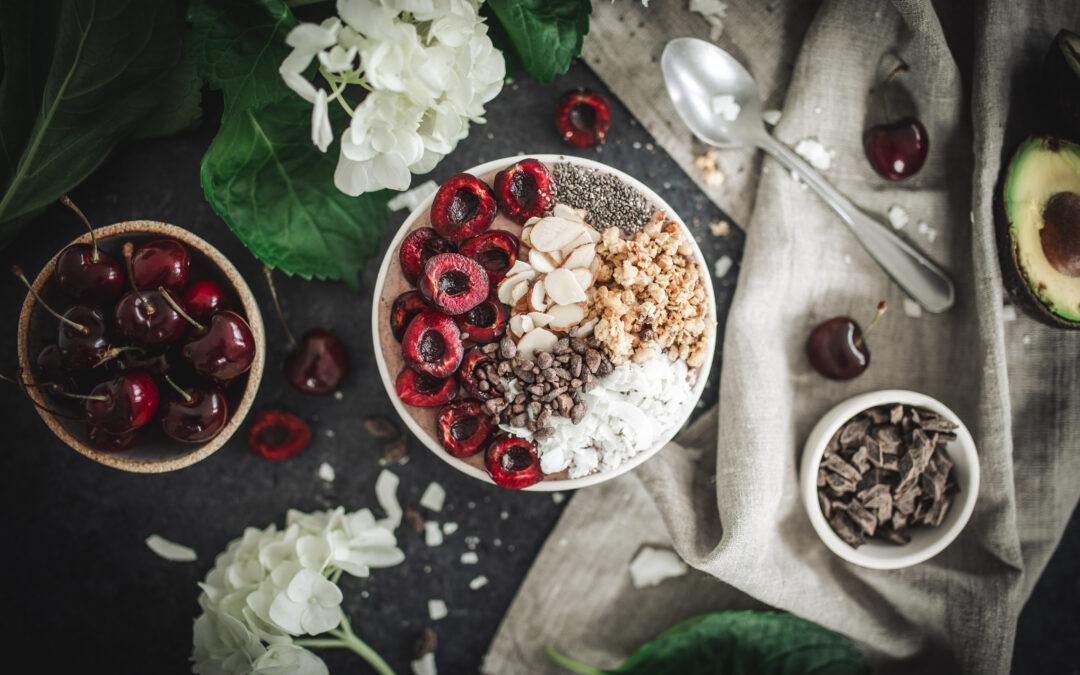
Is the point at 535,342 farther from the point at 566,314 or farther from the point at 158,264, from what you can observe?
the point at 158,264

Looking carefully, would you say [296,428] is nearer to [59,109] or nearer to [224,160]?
[224,160]

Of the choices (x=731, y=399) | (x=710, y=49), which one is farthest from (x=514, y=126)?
(x=731, y=399)

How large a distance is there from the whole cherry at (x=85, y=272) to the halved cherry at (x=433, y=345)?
49 centimetres

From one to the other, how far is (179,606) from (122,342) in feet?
2.10

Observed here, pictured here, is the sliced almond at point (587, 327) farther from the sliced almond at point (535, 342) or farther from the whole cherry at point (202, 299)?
the whole cherry at point (202, 299)

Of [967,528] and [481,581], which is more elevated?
[967,528]

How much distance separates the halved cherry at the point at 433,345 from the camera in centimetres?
106

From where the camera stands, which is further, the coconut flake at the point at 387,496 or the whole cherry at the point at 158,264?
the coconut flake at the point at 387,496

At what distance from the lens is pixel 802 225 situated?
4.43 feet

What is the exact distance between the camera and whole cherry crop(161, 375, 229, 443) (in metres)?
1.08

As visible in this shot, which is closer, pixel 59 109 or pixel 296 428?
pixel 59 109

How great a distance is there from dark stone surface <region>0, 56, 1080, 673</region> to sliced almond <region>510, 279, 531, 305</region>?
0.41m

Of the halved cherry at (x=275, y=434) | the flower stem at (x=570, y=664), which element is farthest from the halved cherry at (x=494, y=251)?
the flower stem at (x=570, y=664)

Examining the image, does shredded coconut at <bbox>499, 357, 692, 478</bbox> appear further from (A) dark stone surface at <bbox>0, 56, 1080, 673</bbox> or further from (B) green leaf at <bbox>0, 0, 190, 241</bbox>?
(B) green leaf at <bbox>0, 0, 190, 241</bbox>
